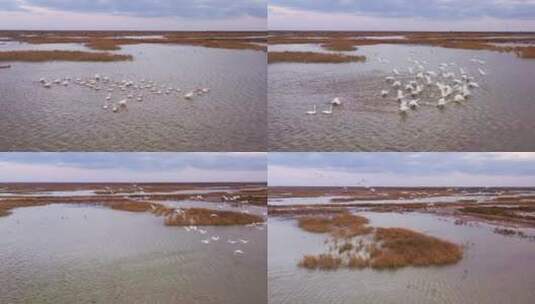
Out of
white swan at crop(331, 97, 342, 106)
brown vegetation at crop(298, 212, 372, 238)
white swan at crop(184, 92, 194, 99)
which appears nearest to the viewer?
brown vegetation at crop(298, 212, 372, 238)

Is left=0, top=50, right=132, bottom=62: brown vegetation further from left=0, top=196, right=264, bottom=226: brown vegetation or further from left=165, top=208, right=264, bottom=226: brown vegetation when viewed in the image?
left=165, top=208, right=264, bottom=226: brown vegetation

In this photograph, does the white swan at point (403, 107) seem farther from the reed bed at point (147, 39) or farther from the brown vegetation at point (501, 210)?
the reed bed at point (147, 39)

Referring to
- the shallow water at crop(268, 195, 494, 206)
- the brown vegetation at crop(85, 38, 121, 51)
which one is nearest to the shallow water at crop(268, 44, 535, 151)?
the shallow water at crop(268, 195, 494, 206)

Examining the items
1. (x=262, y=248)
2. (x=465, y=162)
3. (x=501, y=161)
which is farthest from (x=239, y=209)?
(x=501, y=161)

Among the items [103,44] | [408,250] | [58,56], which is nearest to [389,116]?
[408,250]

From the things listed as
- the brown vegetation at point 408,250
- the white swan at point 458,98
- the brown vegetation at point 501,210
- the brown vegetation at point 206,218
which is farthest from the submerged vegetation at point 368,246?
the white swan at point 458,98

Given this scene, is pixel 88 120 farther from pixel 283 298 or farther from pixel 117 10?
pixel 283 298
